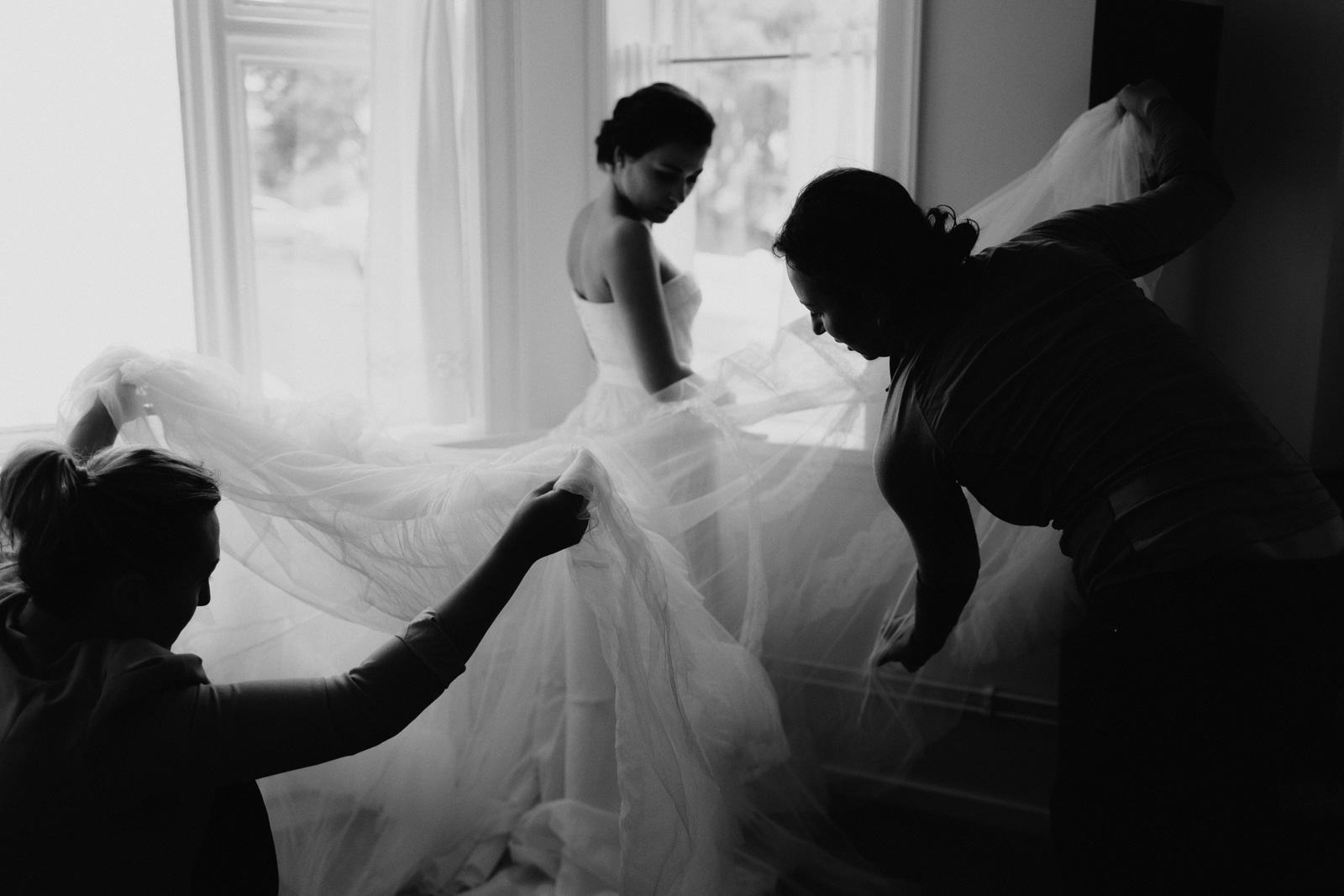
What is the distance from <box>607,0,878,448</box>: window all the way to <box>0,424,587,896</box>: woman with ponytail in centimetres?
169

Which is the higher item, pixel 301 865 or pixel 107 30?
pixel 107 30

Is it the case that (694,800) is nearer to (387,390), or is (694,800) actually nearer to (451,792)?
(451,792)

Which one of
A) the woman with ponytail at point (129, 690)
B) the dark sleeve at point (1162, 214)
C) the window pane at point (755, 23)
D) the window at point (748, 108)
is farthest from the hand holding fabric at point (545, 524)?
the window pane at point (755, 23)

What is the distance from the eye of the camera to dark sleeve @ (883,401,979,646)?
1419 millimetres

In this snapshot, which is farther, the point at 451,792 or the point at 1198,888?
the point at 451,792

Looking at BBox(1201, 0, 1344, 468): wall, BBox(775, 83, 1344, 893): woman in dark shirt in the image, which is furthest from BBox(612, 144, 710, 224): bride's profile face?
BBox(1201, 0, 1344, 468): wall

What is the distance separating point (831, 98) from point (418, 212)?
3.39ft

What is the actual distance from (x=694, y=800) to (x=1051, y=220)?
0.93 m

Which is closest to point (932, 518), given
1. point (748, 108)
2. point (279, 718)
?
point (279, 718)

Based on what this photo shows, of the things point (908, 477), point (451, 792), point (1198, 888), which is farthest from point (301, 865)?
point (1198, 888)

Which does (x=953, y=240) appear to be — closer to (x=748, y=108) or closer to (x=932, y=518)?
(x=932, y=518)

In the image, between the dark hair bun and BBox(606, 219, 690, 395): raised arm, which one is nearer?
the dark hair bun

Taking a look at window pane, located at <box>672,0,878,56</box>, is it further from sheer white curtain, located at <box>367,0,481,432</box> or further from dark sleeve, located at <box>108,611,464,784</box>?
dark sleeve, located at <box>108,611,464,784</box>

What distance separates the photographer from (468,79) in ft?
9.75
